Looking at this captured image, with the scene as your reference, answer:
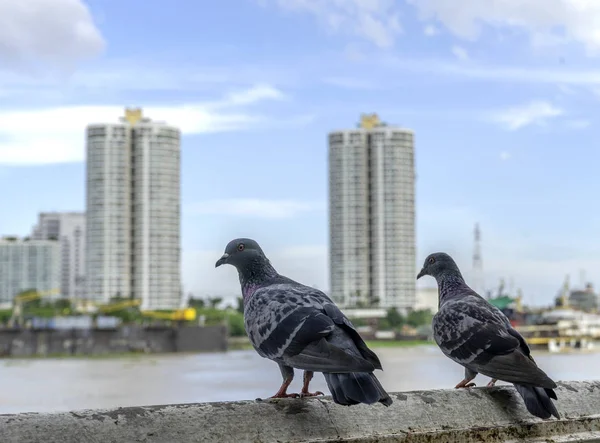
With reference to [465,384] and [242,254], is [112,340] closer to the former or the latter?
[465,384]

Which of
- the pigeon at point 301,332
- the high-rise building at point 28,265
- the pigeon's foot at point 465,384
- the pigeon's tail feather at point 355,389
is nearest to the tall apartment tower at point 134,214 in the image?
the high-rise building at point 28,265

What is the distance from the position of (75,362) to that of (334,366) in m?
92.8

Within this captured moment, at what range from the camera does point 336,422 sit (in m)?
4.25

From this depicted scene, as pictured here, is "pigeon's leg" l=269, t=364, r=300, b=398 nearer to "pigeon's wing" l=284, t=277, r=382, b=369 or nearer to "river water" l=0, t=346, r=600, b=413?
"pigeon's wing" l=284, t=277, r=382, b=369

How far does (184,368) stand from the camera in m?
74.2

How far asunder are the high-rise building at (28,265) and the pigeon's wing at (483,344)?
5869 inches

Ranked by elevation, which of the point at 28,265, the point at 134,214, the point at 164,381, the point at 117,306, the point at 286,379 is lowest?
the point at 164,381

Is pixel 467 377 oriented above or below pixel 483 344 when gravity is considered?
below

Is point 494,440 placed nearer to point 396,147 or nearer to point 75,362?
point 75,362

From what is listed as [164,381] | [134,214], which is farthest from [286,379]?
[134,214]

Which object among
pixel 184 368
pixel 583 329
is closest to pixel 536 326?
pixel 583 329

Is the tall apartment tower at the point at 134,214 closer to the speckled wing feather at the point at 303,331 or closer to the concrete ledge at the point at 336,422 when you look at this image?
the concrete ledge at the point at 336,422

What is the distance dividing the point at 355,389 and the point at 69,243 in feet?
535

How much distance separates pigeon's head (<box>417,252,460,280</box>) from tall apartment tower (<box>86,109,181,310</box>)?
346 feet
